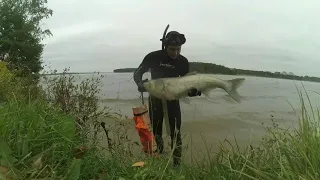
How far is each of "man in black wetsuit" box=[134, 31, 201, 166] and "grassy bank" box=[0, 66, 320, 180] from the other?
117 cm

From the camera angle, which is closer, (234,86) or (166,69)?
(234,86)

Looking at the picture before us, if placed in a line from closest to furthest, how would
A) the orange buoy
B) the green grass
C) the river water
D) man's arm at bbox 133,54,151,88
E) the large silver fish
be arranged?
1. the green grass
2. the orange buoy
3. the large silver fish
4. man's arm at bbox 133,54,151,88
5. the river water

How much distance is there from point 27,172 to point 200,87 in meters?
2.75

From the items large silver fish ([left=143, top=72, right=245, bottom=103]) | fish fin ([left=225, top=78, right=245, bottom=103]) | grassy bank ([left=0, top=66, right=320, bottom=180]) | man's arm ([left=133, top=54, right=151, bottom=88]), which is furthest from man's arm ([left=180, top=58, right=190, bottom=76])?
grassy bank ([left=0, top=66, right=320, bottom=180])

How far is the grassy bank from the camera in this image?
2.74 m

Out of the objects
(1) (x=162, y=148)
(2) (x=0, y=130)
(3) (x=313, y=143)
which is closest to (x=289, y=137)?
(3) (x=313, y=143)

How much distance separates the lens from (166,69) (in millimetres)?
5004

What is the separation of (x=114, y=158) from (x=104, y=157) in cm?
15

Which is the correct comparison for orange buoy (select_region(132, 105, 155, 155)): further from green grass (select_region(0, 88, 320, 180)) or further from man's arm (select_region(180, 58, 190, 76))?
man's arm (select_region(180, 58, 190, 76))

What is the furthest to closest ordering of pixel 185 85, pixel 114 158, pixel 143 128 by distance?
1. pixel 185 85
2. pixel 143 128
3. pixel 114 158

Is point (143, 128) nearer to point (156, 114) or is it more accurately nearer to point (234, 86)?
point (156, 114)

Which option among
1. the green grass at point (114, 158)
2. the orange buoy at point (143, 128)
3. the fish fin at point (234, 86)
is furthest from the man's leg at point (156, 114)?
the green grass at point (114, 158)

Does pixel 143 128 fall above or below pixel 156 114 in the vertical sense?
below

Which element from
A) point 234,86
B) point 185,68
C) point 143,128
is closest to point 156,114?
point 143,128
